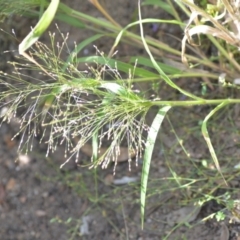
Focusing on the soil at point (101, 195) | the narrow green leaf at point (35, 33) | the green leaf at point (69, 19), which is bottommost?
the soil at point (101, 195)

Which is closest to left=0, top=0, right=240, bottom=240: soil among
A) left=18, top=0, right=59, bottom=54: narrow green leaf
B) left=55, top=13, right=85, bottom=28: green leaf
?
left=55, top=13, right=85, bottom=28: green leaf

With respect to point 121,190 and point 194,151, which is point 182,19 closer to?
point 194,151

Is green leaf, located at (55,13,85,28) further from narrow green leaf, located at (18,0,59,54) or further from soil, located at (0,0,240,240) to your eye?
narrow green leaf, located at (18,0,59,54)

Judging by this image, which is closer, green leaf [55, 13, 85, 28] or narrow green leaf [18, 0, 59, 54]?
narrow green leaf [18, 0, 59, 54]

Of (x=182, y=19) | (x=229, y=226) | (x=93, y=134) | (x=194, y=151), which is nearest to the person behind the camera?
(x=93, y=134)

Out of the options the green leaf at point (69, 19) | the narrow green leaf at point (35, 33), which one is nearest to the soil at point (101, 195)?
the green leaf at point (69, 19)

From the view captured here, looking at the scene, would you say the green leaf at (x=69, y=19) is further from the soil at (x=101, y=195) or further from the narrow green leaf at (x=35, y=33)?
the narrow green leaf at (x=35, y=33)

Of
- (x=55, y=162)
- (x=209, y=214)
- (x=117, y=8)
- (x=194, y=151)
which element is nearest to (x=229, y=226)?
(x=209, y=214)

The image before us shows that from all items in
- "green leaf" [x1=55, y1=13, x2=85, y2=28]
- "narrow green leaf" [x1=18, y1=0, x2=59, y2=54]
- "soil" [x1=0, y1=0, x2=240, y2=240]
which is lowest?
"soil" [x1=0, y1=0, x2=240, y2=240]
